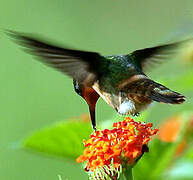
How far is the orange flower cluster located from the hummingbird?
0.42 feet

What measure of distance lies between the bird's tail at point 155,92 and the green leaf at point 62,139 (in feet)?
0.82

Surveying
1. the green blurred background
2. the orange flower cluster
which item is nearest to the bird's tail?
the orange flower cluster

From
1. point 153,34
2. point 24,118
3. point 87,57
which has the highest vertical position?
point 87,57

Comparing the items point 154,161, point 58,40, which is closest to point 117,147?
point 154,161

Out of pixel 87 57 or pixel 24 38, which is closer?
pixel 24 38

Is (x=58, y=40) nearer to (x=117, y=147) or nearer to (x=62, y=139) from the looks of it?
(x=62, y=139)

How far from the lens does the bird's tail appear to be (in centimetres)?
165

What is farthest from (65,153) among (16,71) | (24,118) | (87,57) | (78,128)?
(16,71)

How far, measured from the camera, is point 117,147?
1614 mm

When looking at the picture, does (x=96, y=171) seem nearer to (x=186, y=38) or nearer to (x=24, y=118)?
(x=186, y=38)

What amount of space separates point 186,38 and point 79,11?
359 cm

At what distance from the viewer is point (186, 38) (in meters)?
1.88

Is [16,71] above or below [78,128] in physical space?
below

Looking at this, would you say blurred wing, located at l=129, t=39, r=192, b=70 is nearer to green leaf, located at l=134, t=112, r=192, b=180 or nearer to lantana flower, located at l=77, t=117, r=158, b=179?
green leaf, located at l=134, t=112, r=192, b=180
